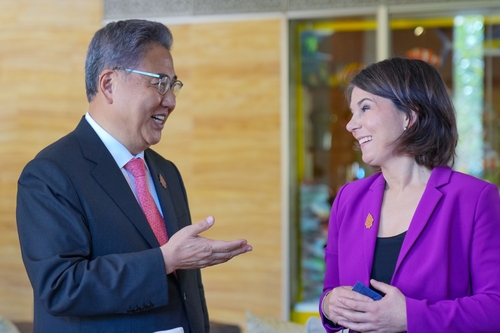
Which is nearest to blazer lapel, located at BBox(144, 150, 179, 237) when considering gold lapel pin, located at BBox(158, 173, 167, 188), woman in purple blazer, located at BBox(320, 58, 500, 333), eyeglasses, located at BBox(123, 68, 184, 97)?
gold lapel pin, located at BBox(158, 173, 167, 188)

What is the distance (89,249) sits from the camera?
1.95 m

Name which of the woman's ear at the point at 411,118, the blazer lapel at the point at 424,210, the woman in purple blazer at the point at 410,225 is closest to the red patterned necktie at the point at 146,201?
the woman in purple blazer at the point at 410,225

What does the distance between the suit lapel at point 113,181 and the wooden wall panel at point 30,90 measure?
3.28 metres

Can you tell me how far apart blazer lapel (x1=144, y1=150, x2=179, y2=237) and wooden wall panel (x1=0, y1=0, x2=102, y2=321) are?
10.1ft

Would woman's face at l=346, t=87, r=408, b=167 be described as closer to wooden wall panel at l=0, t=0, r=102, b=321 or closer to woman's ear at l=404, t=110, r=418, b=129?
woman's ear at l=404, t=110, r=418, b=129

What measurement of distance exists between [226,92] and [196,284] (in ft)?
9.57

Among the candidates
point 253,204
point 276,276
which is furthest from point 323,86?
point 276,276

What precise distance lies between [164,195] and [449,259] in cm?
103

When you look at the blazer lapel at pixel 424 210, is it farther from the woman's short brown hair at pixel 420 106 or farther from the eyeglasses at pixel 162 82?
the eyeglasses at pixel 162 82

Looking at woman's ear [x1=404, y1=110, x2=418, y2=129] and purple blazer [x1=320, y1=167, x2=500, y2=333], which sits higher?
woman's ear [x1=404, y1=110, x2=418, y2=129]

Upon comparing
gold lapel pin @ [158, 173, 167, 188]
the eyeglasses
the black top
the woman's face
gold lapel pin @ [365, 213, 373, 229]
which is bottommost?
the black top

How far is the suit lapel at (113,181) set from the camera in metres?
2.06

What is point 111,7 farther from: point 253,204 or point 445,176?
point 445,176

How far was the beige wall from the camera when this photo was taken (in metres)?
5.03
